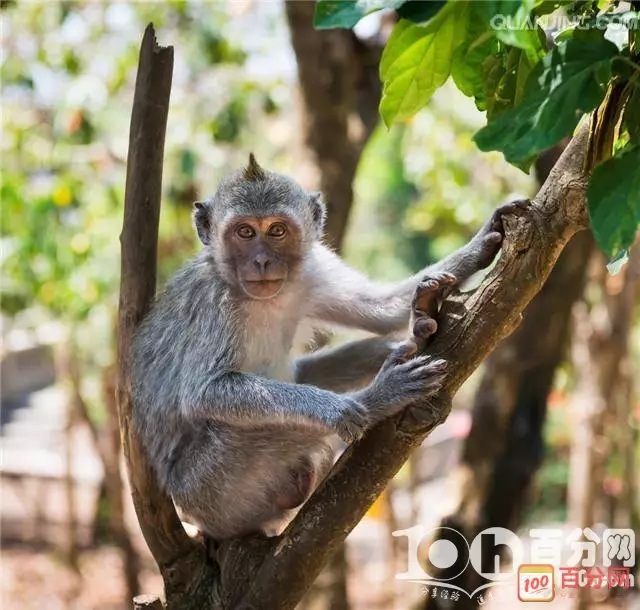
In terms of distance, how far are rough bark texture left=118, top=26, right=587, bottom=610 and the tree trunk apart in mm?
3329

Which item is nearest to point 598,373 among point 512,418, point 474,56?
point 512,418

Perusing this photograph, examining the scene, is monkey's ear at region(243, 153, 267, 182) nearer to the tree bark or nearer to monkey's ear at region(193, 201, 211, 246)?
monkey's ear at region(193, 201, 211, 246)

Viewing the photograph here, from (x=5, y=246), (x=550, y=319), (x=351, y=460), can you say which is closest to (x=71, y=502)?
(x=5, y=246)

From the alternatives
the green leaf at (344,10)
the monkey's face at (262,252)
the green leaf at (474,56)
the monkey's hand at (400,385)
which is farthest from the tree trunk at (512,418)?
the green leaf at (344,10)

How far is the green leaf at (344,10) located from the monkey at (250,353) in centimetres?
168

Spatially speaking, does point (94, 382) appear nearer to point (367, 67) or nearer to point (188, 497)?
point (367, 67)

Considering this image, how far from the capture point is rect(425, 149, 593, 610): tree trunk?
656cm

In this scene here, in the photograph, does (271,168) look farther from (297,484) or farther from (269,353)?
(297,484)

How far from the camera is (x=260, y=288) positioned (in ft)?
12.2

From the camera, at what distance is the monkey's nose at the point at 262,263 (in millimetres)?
3702

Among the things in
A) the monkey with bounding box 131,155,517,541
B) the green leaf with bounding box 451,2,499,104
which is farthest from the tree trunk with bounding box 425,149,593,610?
the green leaf with bounding box 451,2,499,104

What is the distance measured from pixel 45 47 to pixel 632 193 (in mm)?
7043

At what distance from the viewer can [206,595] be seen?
349cm

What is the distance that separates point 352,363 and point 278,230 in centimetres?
78
